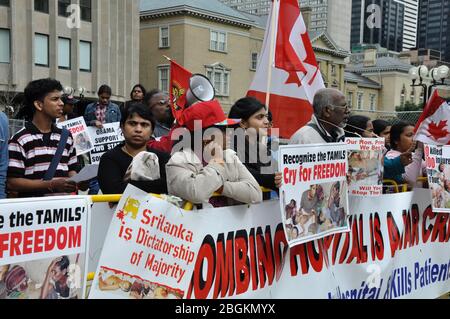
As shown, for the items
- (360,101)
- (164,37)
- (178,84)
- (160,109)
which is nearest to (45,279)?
(160,109)

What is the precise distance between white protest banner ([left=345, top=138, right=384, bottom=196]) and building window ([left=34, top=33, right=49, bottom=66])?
31099mm

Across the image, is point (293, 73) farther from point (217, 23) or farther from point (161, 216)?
point (217, 23)

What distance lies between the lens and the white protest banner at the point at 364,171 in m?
4.57

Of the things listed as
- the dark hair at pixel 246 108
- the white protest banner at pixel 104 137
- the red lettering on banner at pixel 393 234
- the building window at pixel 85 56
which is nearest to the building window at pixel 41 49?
the building window at pixel 85 56

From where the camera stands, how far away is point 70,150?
451 centimetres

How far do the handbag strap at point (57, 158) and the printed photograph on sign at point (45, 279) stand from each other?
144 centimetres

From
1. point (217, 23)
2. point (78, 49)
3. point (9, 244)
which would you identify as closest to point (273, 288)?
point (9, 244)

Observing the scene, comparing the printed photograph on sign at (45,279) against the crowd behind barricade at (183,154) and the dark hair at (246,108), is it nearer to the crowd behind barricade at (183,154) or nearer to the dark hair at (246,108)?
the crowd behind barricade at (183,154)

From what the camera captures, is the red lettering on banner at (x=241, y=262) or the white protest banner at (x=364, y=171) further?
the white protest banner at (x=364, y=171)

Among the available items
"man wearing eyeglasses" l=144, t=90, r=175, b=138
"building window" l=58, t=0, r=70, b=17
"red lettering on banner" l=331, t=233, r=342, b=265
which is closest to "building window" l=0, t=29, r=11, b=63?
"building window" l=58, t=0, r=70, b=17

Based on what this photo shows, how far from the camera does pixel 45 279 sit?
9.21 ft

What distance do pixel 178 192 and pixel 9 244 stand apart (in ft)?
3.39

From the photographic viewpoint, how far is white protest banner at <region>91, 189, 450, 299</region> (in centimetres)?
330
